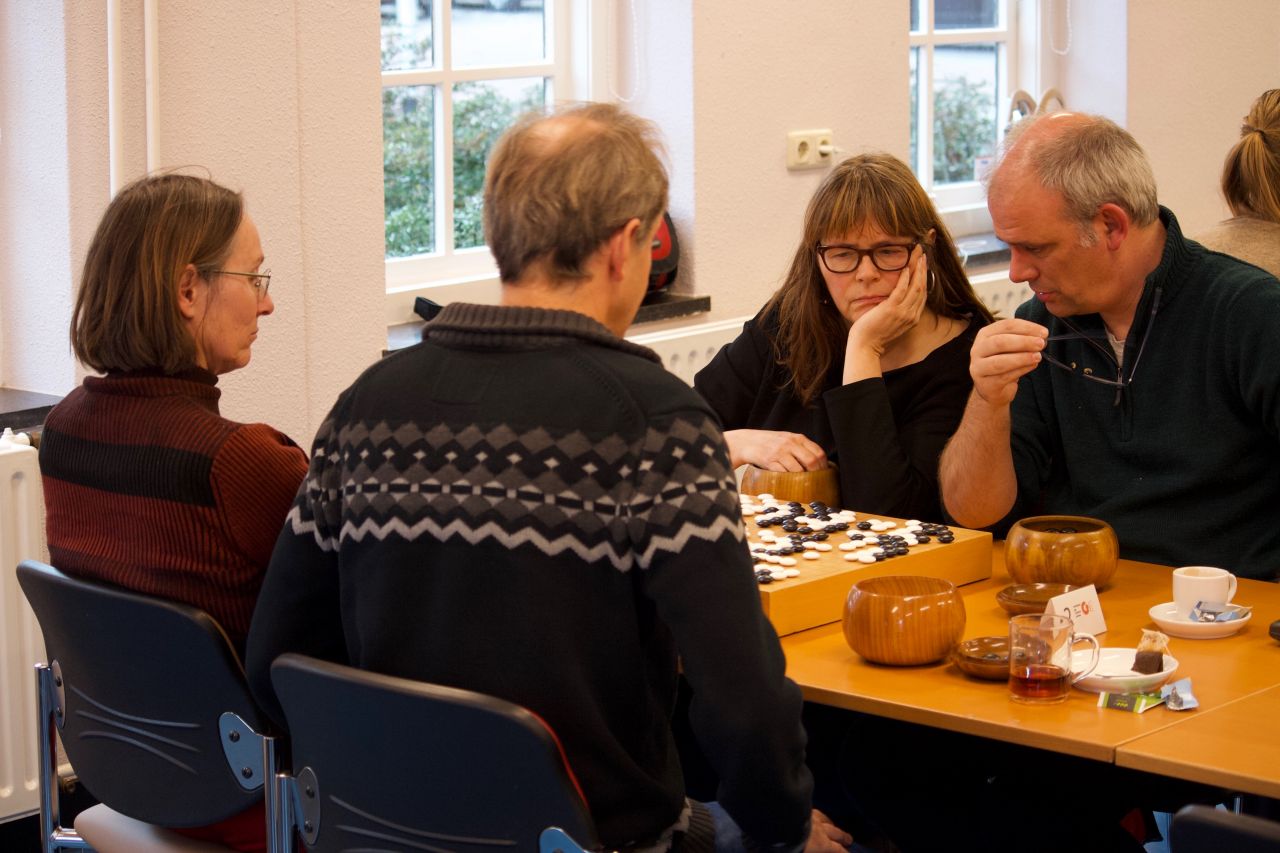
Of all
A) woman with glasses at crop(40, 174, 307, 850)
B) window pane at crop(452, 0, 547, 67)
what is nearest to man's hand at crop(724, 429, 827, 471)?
woman with glasses at crop(40, 174, 307, 850)

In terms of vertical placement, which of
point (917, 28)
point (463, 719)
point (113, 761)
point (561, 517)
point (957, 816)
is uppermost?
point (917, 28)

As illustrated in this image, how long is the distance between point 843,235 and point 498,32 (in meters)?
1.57

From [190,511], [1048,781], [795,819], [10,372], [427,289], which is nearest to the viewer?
[795,819]

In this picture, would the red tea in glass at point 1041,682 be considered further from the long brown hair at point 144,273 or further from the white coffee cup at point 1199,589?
the long brown hair at point 144,273

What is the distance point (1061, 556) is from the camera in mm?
1965

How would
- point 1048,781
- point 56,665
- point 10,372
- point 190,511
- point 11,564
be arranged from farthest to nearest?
point 10,372
point 11,564
point 1048,781
point 56,665
point 190,511

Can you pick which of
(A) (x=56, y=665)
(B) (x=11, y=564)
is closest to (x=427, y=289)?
(B) (x=11, y=564)

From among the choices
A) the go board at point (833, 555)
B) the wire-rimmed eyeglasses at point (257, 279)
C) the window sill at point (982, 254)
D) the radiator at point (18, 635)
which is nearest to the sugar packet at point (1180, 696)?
the go board at point (833, 555)

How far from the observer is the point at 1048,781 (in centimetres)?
197

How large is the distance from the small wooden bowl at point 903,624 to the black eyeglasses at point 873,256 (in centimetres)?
89

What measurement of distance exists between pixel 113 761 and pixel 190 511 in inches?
12.0

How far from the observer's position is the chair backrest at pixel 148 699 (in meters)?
1.63

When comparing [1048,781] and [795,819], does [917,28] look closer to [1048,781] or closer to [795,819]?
[1048,781]

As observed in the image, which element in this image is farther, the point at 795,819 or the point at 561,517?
the point at 795,819
